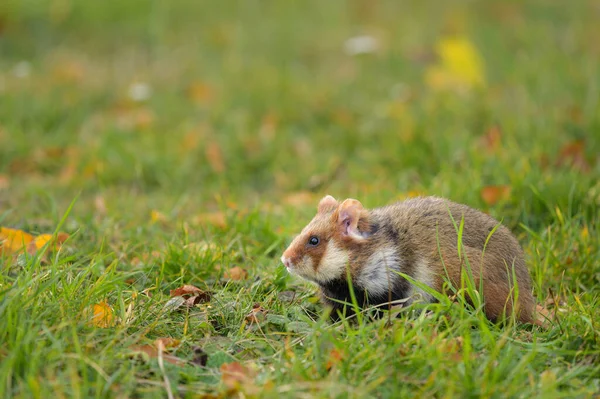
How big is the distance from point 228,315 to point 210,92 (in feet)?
17.2

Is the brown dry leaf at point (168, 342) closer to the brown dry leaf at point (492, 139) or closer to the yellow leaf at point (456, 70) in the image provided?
the brown dry leaf at point (492, 139)

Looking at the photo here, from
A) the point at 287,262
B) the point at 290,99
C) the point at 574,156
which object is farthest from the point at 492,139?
the point at 287,262

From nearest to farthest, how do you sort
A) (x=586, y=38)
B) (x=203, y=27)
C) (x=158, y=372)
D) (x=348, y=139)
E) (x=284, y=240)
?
(x=158, y=372), (x=284, y=240), (x=348, y=139), (x=586, y=38), (x=203, y=27)

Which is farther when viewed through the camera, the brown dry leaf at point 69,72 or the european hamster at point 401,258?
the brown dry leaf at point 69,72

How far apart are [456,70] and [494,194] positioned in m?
3.34

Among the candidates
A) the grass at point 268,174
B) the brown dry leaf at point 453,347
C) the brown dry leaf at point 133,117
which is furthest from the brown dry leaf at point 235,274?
the brown dry leaf at point 133,117

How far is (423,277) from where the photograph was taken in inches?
147

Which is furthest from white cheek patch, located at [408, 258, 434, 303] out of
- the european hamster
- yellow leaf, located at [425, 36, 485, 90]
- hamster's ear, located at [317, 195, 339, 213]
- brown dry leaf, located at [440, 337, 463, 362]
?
yellow leaf, located at [425, 36, 485, 90]

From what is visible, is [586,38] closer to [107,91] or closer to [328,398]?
[107,91]

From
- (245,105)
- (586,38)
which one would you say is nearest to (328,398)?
(245,105)

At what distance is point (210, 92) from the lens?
865cm

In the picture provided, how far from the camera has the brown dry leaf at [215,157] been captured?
6879mm

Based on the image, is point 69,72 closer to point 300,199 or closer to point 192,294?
point 300,199

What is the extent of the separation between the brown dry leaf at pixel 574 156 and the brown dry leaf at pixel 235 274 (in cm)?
307
